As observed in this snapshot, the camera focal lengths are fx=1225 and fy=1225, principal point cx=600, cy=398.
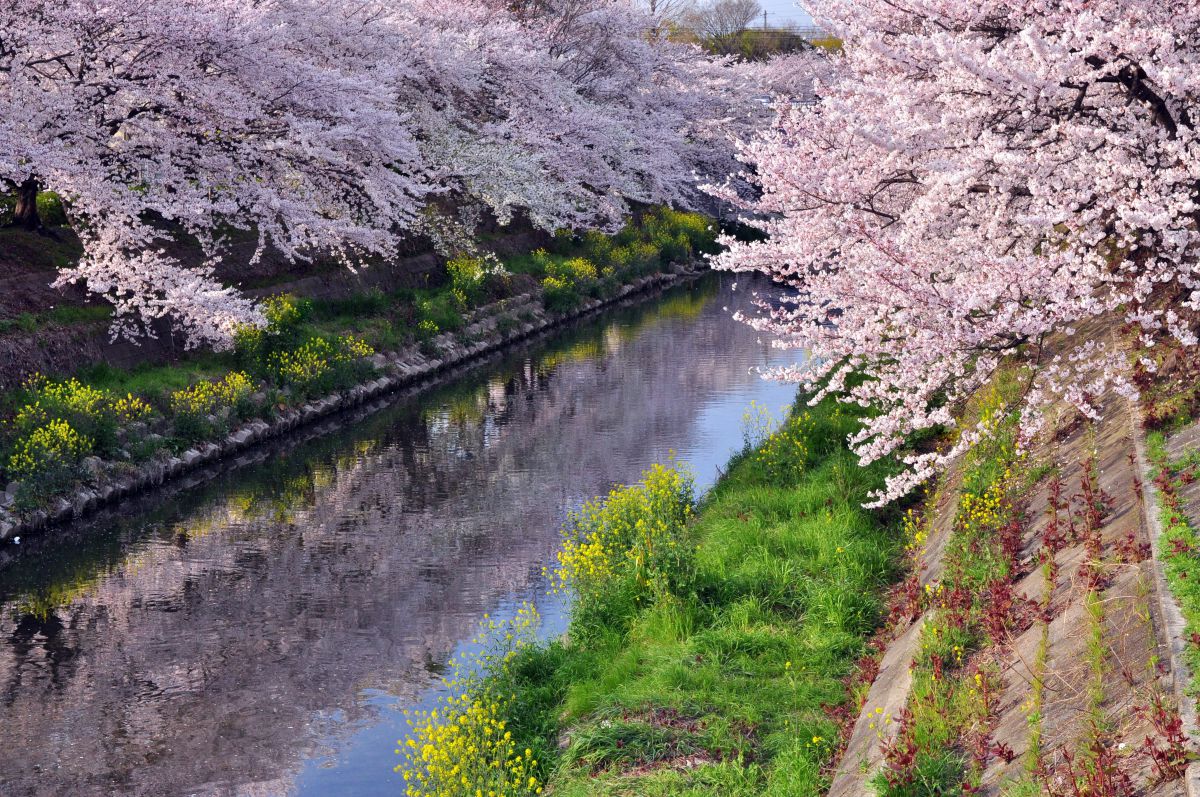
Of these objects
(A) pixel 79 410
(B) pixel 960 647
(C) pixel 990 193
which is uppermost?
(C) pixel 990 193

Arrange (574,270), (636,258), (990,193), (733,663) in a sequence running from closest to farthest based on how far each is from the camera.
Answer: (733,663) → (990,193) → (574,270) → (636,258)

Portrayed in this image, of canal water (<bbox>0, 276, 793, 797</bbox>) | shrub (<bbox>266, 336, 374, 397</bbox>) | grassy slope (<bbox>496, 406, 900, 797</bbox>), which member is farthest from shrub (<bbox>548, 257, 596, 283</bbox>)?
grassy slope (<bbox>496, 406, 900, 797</bbox>)

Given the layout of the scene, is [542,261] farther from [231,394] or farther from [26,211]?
[231,394]

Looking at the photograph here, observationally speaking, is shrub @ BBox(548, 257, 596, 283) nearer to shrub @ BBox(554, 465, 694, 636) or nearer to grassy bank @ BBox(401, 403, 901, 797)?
grassy bank @ BBox(401, 403, 901, 797)

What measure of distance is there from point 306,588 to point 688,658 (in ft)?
20.6

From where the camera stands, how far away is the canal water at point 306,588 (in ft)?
34.8

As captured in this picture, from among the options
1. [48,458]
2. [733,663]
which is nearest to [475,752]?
[733,663]

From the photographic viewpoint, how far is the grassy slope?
8320 millimetres

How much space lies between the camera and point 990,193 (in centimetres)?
1080

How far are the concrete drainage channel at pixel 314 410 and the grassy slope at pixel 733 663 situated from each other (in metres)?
8.78

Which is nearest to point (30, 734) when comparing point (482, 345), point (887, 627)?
point (887, 627)

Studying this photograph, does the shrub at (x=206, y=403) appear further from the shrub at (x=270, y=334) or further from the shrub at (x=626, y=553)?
the shrub at (x=626, y=553)

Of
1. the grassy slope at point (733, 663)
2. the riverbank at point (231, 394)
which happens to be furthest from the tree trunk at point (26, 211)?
the grassy slope at point (733, 663)

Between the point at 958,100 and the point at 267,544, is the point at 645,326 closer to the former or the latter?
the point at 267,544
